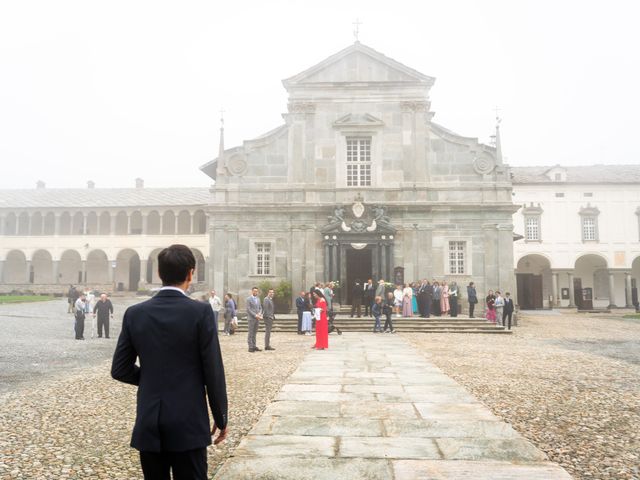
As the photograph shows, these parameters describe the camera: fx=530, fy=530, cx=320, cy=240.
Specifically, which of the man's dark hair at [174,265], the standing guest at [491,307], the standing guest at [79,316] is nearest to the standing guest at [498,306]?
the standing guest at [491,307]

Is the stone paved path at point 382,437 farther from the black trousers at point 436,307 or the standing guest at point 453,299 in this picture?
the standing guest at point 453,299

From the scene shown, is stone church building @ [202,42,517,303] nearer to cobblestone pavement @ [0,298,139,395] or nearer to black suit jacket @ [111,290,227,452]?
cobblestone pavement @ [0,298,139,395]

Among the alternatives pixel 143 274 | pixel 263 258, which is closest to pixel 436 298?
pixel 263 258

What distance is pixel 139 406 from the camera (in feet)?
9.63

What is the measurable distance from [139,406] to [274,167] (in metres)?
22.9

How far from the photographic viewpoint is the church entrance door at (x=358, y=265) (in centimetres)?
2481

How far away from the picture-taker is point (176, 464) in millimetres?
2855

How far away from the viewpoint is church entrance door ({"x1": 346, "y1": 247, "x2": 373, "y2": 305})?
24.8 meters

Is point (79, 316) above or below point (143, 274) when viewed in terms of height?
below

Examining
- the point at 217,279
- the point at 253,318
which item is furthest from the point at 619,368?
the point at 217,279

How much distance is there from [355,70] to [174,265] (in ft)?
79.4

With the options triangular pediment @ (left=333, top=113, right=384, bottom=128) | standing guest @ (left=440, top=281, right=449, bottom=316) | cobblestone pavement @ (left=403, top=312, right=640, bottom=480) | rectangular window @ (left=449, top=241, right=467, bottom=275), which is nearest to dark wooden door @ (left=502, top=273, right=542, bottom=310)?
rectangular window @ (left=449, top=241, right=467, bottom=275)

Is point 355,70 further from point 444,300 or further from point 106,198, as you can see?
point 106,198

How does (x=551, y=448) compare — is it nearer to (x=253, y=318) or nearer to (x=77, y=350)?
(x=253, y=318)
